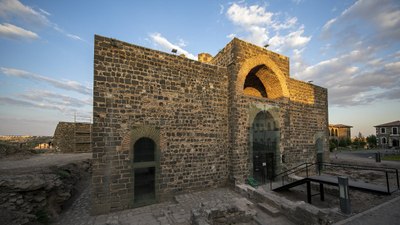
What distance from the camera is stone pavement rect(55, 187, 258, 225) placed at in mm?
5965

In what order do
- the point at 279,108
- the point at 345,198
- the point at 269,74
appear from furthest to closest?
the point at 269,74
the point at 279,108
the point at 345,198

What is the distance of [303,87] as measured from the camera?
42.4 feet

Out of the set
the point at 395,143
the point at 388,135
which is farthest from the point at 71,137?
the point at 388,135

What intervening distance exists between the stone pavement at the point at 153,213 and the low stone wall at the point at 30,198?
1.79 ft

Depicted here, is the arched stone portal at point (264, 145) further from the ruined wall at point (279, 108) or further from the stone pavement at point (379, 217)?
the stone pavement at point (379, 217)

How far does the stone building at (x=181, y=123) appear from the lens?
691 cm

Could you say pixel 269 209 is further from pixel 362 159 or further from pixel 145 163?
pixel 362 159

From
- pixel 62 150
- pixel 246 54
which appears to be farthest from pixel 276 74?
pixel 62 150

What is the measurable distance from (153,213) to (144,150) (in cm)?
237

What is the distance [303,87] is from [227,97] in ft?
22.1

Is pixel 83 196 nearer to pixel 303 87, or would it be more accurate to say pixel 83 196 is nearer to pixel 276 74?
pixel 276 74

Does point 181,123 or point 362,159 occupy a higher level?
point 181,123

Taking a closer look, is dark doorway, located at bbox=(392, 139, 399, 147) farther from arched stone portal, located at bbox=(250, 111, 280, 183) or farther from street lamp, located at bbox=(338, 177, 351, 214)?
street lamp, located at bbox=(338, 177, 351, 214)

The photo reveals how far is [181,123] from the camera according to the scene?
8406 mm
